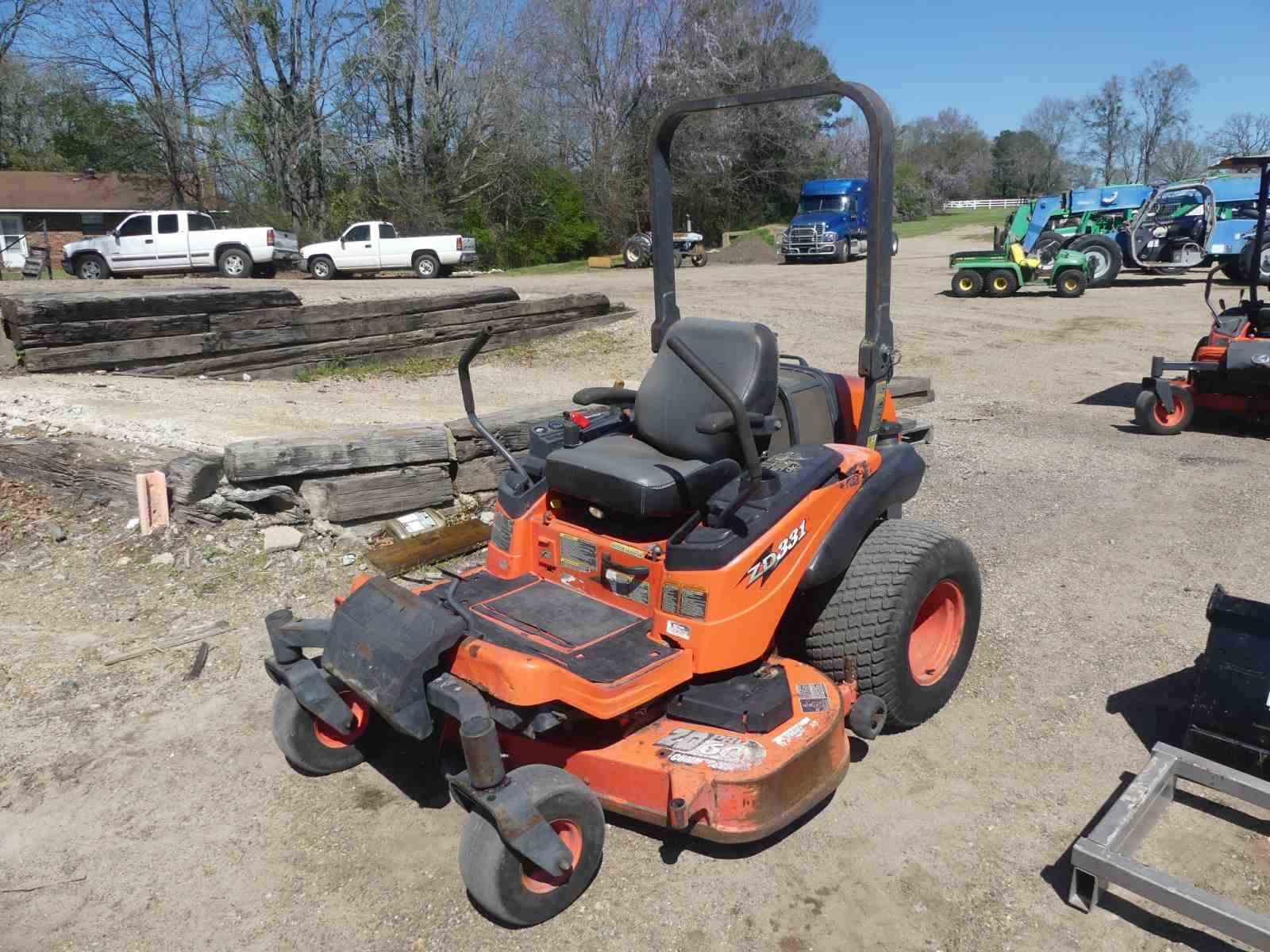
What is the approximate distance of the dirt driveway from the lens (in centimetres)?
286

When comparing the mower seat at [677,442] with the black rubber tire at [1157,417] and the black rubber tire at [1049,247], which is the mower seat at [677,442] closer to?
the black rubber tire at [1157,417]

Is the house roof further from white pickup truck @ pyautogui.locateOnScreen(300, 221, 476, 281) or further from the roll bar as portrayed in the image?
the roll bar

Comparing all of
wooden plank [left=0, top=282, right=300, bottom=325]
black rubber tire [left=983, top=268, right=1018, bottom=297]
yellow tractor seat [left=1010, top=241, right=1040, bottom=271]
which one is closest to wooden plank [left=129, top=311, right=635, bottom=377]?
wooden plank [left=0, top=282, right=300, bottom=325]

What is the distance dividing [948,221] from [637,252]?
27557 millimetres

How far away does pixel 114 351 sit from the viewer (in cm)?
843

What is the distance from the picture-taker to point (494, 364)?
38.1ft

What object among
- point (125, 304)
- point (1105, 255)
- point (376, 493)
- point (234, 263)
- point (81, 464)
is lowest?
point (376, 493)

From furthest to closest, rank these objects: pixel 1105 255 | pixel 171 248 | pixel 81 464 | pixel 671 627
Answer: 1. pixel 171 248
2. pixel 1105 255
3. pixel 81 464
4. pixel 671 627

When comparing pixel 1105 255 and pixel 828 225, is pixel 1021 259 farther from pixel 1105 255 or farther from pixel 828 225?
pixel 828 225

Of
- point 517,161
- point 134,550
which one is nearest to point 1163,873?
point 134,550

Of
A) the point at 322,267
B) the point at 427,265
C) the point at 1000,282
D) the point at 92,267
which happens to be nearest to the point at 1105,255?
the point at 1000,282

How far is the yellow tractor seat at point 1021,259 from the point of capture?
18672mm

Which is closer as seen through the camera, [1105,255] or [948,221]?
[1105,255]

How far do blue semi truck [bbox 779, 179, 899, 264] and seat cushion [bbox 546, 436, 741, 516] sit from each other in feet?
81.2
